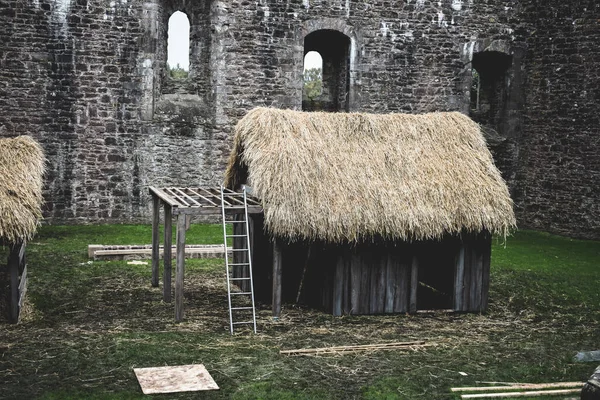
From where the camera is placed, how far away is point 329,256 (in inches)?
464

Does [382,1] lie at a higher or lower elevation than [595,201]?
higher

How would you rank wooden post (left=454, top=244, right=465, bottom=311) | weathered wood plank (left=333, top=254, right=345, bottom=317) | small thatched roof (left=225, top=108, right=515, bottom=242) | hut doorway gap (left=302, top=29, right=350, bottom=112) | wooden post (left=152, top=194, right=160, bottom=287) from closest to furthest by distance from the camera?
small thatched roof (left=225, top=108, right=515, bottom=242) < weathered wood plank (left=333, top=254, right=345, bottom=317) < wooden post (left=454, top=244, right=465, bottom=311) < wooden post (left=152, top=194, right=160, bottom=287) < hut doorway gap (left=302, top=29, right=350, bottom=112)

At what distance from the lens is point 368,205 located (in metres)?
11.3

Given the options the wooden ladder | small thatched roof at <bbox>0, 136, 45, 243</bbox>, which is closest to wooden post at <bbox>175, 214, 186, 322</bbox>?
the wooden ladder

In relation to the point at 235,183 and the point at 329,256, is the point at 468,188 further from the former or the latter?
the point at 235,183

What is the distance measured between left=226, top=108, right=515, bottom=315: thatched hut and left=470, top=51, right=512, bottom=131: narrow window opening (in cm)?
962

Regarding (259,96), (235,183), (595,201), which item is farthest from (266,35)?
(595,201)

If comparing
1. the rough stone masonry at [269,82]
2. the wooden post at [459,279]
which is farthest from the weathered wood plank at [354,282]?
the rough stone masonry at [269,82]

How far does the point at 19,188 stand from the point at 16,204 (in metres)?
0.28

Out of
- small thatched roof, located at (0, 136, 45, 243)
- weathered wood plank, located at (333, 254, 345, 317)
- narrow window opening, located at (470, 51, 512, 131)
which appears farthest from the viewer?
narrow window opening, located at (470, 51, 512, 131)

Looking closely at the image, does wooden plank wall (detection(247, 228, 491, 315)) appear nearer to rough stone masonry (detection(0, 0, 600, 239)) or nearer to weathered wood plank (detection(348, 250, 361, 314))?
weathered wood plank (detection(348, 250, 361, 314))

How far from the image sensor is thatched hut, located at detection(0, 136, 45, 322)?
10.2 meters

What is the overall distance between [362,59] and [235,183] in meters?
8.81

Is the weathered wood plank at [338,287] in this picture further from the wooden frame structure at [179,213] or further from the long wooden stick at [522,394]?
the long wooden stick at [522,394]
